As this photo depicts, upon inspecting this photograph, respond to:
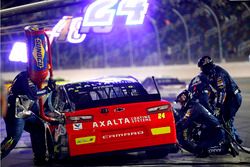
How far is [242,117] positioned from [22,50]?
623 centimetres

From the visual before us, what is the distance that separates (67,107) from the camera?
813 centimetres

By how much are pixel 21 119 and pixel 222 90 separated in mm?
3259

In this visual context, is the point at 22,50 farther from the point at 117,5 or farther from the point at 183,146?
the point at 183,146

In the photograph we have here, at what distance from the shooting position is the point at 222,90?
8.36m

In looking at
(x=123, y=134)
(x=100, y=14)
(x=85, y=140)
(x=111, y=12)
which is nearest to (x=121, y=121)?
(x=123, y=134)

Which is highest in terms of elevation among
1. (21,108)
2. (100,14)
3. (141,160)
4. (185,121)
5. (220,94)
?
(100,14)

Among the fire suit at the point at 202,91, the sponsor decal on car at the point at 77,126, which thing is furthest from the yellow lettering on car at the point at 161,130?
the sponsor decal on car at the point at 77,126

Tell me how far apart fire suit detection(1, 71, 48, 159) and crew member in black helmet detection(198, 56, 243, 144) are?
263 cm

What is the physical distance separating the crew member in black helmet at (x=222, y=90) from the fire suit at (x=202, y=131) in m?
0.30

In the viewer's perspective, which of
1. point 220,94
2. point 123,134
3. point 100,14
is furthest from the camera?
point 100,14

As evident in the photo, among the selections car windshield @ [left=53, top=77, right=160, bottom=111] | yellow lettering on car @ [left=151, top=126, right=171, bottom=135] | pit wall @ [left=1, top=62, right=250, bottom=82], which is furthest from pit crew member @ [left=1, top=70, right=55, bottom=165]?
pit wall @ [left=1, top=62, right=250, bottom=82]

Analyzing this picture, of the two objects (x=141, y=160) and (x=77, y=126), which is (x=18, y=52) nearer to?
(x=141, y=160)

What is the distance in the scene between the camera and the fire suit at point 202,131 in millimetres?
8117

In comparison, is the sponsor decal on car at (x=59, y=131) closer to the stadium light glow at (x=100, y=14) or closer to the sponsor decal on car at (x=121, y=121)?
the sponsor decal on car at (x=121, y=121)
